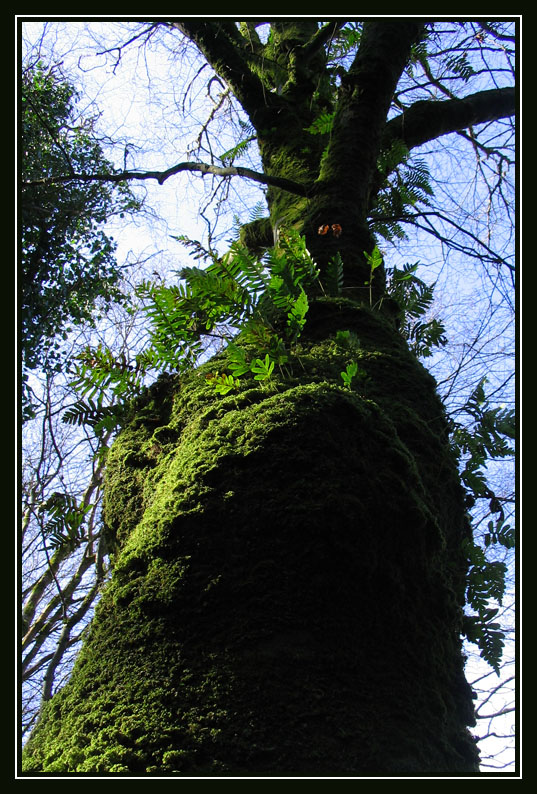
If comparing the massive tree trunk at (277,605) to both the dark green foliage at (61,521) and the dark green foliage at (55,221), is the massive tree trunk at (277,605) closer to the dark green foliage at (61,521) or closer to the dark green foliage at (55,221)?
the dark green foliage at (61,521)

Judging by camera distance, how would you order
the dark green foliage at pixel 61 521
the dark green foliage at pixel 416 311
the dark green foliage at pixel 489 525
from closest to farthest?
1. the dark green foliage at pixel 489 525
2. the dark green foliage at pixel 61 521
3. the dark green foliage at pixel 416 311

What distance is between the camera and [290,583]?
3.77 feet

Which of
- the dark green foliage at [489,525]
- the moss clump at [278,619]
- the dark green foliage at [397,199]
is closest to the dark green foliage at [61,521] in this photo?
the moss clump at [278,619]

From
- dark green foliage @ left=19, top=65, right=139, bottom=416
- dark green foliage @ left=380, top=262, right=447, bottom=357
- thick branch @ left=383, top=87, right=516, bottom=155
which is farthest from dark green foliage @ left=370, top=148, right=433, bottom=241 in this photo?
dark green foliage @ left=19, top=65, right=139, bottom=416

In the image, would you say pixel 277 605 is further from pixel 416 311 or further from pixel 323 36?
pixel 323 36

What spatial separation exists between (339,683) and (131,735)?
0.42 metres

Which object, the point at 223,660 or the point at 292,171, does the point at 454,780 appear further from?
the point at 292,171

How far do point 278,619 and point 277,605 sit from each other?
0.09ft

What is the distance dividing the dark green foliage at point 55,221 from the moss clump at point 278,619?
319 cm

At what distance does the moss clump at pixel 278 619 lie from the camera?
0.98 metres

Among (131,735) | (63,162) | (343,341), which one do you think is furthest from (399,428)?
(63,162)

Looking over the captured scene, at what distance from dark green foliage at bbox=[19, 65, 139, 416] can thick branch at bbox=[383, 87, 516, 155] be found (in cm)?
254

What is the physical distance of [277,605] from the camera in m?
1.12

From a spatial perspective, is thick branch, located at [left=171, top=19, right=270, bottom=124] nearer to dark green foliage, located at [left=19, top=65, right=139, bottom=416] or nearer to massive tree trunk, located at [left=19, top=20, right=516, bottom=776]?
dark green foliage, located at [left=19, top=65, right=139, bottom=416]
